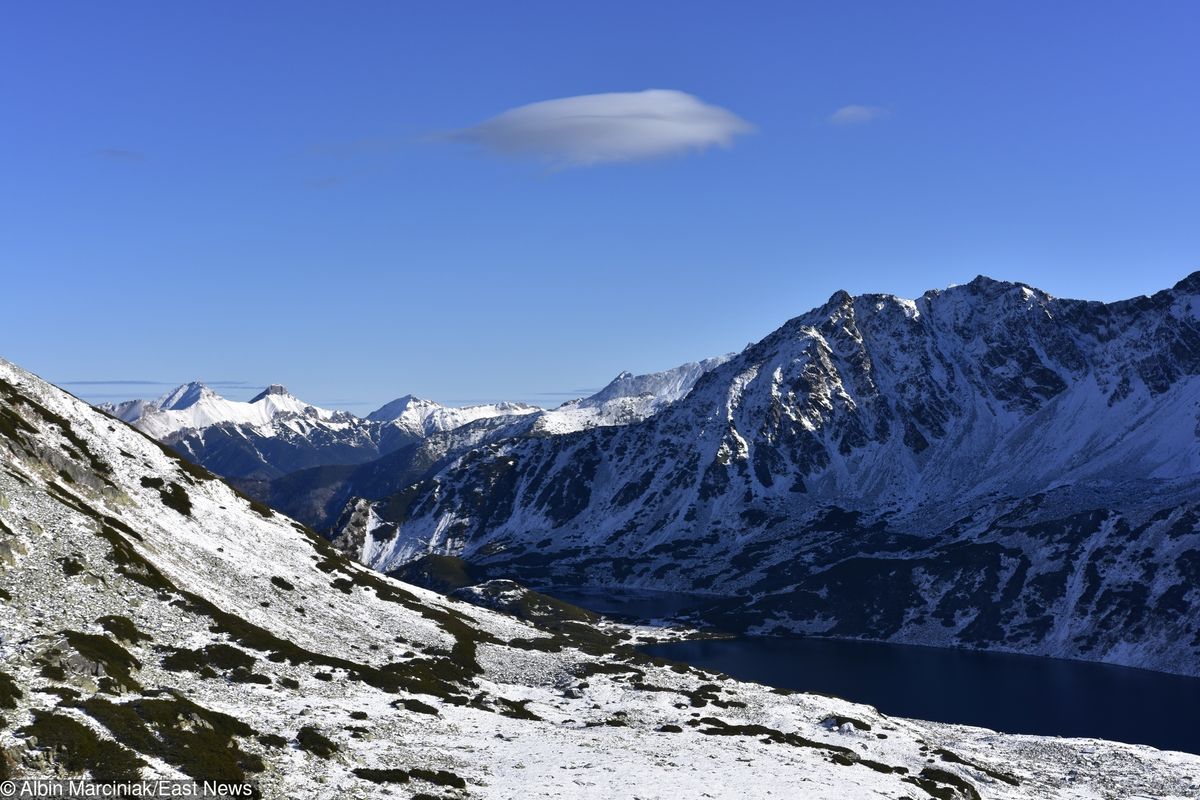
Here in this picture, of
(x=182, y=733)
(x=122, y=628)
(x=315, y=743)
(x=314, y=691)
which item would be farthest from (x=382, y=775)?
(x=122, y=628)

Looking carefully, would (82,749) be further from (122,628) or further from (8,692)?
(122,628)

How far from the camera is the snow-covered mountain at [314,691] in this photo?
5691cm

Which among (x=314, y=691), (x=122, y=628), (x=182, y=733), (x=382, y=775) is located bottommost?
(x=382, y=775)

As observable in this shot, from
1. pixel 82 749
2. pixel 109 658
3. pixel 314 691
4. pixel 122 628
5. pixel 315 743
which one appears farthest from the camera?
pixel 314 691

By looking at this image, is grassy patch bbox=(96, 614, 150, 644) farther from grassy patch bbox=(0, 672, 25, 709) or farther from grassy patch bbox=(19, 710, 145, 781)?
grassy patch bbox=(19, 710, 145, 781)

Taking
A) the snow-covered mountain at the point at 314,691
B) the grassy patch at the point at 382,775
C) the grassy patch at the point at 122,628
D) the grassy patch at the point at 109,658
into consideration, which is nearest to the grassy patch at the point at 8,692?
the snow-covered mountain at the point at 314,691

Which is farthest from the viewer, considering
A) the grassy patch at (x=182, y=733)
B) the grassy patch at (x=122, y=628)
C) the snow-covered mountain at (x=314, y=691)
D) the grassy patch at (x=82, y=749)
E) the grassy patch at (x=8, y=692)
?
the grassy patch at (x=122, y=628)

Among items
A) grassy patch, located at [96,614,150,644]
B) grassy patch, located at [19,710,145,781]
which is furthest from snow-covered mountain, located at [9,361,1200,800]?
grassy patch, located at [96,614,150,644]

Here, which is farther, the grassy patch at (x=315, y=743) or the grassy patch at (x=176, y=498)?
the grassy patch at (x=176, y=498)

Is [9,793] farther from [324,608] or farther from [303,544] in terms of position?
[303,544]

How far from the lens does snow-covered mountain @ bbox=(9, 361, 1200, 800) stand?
56906 millimetres

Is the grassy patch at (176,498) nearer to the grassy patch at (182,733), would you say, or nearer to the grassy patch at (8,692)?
the grassy patch at (182,733)

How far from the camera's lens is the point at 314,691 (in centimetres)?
7781

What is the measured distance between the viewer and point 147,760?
167 feet
